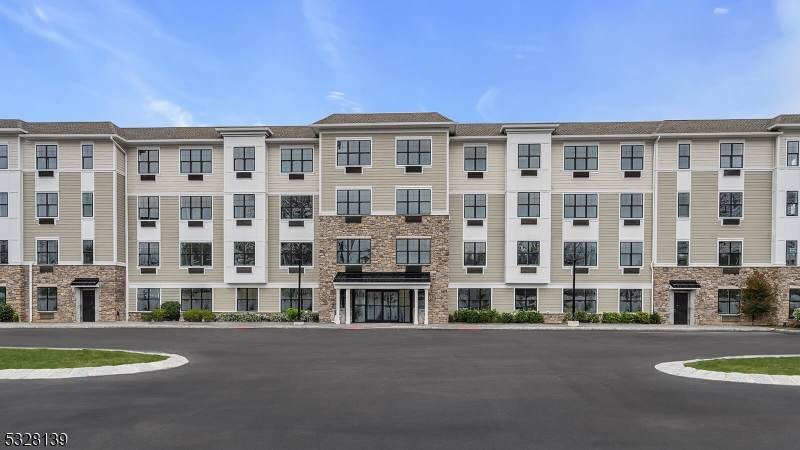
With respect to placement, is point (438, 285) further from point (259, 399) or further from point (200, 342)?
point (259, 399)

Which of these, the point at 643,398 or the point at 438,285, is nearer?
the point at 643,398

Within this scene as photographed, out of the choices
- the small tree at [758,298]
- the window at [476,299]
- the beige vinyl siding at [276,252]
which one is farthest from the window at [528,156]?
the small tree at [758,298]

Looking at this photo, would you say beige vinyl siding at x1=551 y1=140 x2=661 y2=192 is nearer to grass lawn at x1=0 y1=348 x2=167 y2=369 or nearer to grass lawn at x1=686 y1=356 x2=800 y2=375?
grass lawn at x1=686 y1=356 x2=800 y2=375

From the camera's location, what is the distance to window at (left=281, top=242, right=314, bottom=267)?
35.9 metres

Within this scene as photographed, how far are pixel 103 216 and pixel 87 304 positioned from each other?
5.67 m

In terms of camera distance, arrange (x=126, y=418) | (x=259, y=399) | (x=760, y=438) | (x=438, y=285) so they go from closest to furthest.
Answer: (x=760, y=438), (x=126, y=418), (x=259, y=399), (x=438, y=285)

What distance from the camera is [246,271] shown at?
3538 centimetres

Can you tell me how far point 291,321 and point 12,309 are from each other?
55.9ft

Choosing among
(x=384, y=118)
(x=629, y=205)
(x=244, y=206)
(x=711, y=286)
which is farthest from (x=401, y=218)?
(x=711, y=286)

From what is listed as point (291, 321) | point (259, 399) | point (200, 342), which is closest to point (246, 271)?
point (291, 321)

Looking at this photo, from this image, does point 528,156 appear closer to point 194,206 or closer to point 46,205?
point 194,206

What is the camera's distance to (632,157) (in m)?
35.0

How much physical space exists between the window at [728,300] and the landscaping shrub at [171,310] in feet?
110

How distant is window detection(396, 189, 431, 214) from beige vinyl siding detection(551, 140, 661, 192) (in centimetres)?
813
